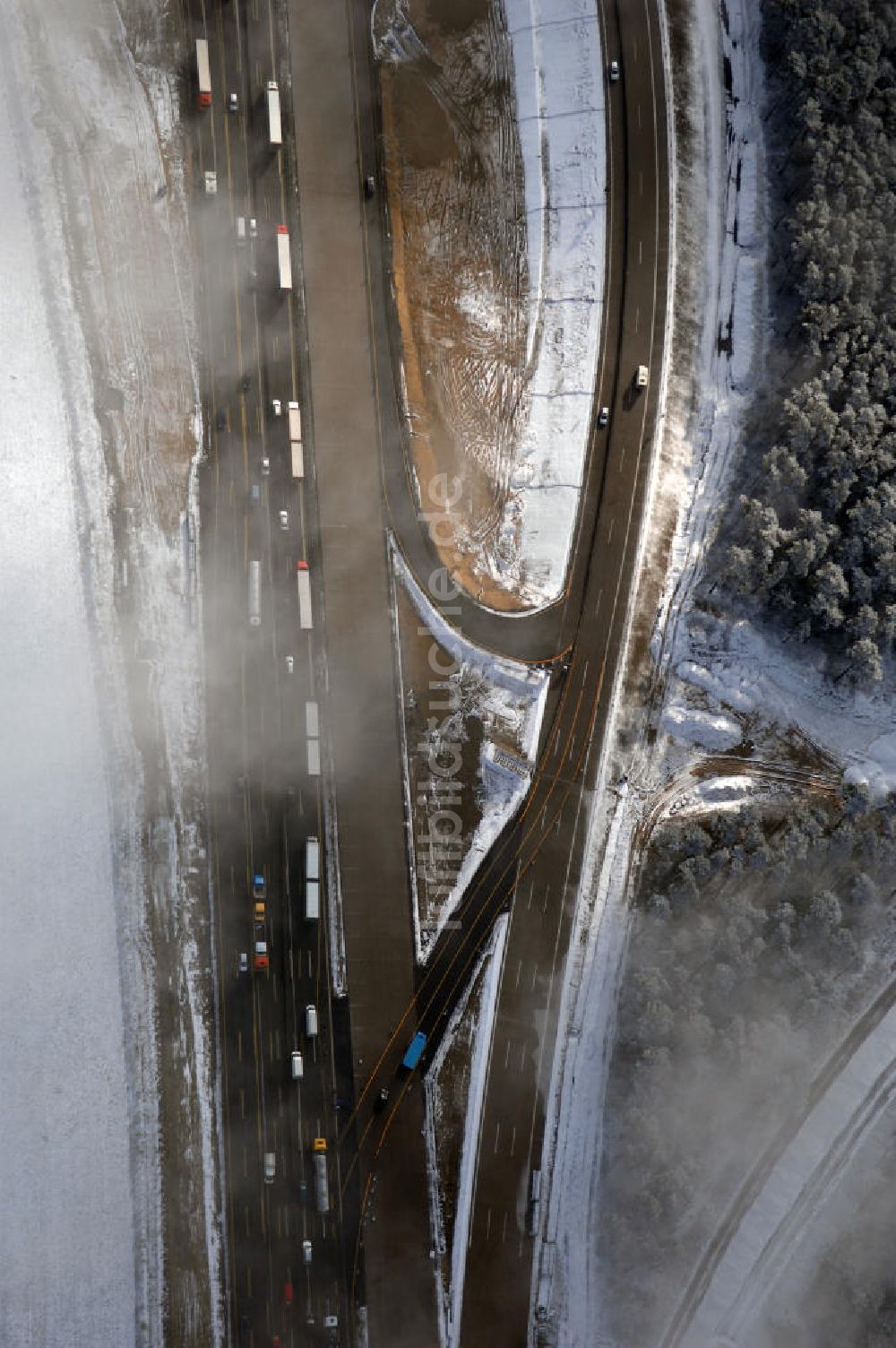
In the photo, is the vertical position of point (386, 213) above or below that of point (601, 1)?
below

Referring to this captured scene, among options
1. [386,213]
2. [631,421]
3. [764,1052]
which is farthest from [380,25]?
[764,1052]

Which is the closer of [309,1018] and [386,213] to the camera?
[309,1018]

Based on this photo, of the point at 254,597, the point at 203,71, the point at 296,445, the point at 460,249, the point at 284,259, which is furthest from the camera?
the point at 460,249

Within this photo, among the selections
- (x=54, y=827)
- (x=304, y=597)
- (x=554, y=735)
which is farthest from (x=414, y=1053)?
(x=304, y=597)

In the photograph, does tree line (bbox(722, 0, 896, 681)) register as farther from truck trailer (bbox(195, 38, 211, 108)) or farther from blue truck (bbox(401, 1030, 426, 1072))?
truck trailer (bbox(195, 38, 211, 108))

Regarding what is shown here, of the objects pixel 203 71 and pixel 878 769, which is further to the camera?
Result: pixel 203 71

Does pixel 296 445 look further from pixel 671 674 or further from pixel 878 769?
pixel 878 769

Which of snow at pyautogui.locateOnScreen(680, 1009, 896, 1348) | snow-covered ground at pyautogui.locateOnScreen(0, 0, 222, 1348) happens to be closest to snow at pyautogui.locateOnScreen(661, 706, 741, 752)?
snow at pyautogui.locateOnScreen(680, 1009, 896, 1348)

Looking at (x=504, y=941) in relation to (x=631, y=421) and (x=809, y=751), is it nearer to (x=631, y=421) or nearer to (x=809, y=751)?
(x=809, y=751)
